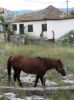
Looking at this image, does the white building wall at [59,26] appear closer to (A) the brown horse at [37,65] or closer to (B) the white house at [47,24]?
(B) the white house at [47,24]

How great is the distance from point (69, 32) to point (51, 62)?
143 feet

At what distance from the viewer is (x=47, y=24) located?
5953cm

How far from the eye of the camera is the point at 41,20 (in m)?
60.0

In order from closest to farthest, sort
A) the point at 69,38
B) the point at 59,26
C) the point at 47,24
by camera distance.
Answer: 1. the point at 69,38
2. the point at 59,26
3. the point at 47,24

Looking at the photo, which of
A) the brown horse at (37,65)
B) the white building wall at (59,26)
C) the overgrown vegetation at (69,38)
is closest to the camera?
the brown horse at (37,65)

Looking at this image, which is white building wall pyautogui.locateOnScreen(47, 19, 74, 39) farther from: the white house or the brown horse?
the brown horse

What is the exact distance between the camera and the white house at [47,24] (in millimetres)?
59000

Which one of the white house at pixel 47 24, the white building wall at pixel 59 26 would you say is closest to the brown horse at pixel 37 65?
the white house at pixel 47 24

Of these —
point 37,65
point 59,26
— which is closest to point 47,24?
point 59,26

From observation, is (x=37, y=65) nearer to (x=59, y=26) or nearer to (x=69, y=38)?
(x=69, y=38)

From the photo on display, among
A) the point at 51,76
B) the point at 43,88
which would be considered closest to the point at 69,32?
the point at 51,76

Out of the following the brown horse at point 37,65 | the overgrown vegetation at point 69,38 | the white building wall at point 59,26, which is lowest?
the overgrown vegetation at point 69,38

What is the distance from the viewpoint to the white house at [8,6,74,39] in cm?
5900

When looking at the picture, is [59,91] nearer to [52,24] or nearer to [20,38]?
[20,38]
